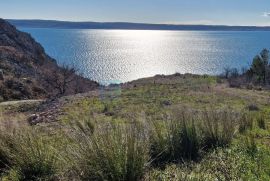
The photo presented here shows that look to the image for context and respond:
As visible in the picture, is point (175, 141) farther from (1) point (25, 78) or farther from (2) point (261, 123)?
(1) point (25, 78)

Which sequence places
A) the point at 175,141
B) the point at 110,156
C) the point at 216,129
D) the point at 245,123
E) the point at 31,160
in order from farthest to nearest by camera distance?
the point at 245,123 → the point at 216,129 → the point at 175,141 → the point at 31,160 → the point at 110,156

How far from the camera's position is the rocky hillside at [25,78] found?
86.7 feet

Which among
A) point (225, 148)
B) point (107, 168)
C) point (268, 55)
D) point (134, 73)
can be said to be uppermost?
point (107, 168)

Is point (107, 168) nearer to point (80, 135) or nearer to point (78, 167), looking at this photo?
point (78, 167)

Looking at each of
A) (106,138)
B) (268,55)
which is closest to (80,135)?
(106,138)

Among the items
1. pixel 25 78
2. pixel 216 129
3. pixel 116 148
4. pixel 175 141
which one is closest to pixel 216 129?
pixel 216 129

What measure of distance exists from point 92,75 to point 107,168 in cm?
7987

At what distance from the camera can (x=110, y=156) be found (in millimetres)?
4164

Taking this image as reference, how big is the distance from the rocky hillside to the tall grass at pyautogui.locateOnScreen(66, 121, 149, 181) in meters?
20.0

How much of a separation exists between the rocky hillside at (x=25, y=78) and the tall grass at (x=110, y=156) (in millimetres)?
19957

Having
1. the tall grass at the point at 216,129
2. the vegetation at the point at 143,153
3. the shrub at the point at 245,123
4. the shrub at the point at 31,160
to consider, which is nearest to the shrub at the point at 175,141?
the vegetation at the point at 143,153

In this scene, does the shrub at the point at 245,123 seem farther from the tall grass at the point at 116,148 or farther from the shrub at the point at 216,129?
the shrub at the point at 216,129

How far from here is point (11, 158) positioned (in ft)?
17.0

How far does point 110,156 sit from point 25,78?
2871 centimetres
